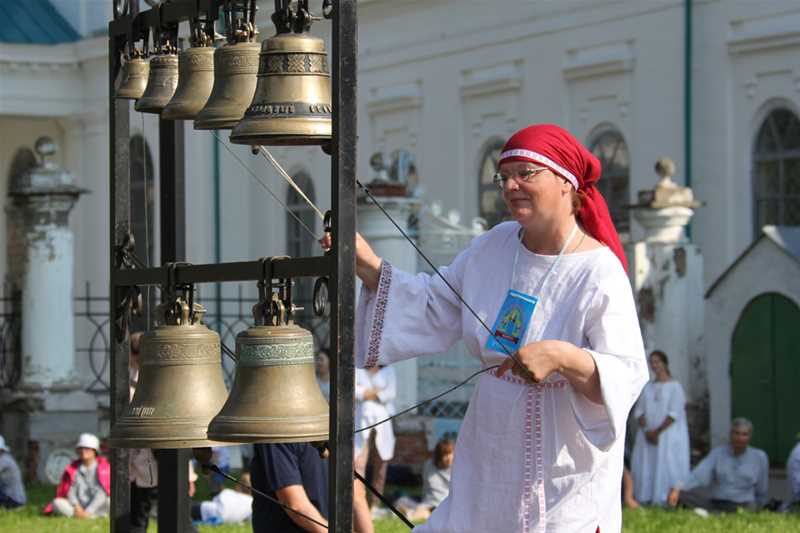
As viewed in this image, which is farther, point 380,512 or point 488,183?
point 488,183

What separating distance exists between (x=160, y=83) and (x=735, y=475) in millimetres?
8482

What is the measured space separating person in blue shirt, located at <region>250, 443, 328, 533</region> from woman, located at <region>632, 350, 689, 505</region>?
25.2ft

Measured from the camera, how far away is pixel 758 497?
13.6 metres

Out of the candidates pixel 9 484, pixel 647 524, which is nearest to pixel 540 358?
pixel 647 524

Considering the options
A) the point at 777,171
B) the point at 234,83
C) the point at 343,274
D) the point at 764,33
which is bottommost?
the point at 343,274

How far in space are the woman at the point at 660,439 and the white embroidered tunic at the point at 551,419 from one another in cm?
907

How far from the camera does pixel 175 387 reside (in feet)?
18.4

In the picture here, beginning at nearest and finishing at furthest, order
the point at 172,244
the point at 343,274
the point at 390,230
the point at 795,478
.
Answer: the point at 343,274 < the point at 172,244 < the point at 795,478 < the point at 390,230

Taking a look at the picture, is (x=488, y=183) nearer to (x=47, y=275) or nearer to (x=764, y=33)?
(x=764, y=33)

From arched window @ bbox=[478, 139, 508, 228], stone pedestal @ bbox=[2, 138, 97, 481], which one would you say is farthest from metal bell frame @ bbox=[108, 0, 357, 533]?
arched window @ bbox=[478, 139, 508, 228]

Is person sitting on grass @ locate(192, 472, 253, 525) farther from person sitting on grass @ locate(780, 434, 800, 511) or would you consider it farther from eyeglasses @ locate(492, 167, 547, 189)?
eyeglasses @ locate(492, 167, 547, 189)

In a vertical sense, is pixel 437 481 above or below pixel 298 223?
below

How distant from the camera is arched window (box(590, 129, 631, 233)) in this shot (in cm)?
2022

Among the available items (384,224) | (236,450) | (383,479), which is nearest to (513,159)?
(383,479)
